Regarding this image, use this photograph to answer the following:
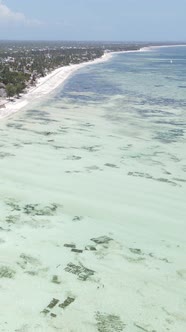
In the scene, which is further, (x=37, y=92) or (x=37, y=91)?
(x=37, y=91)

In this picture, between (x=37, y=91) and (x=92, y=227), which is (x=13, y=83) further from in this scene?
(x=92, y=227)

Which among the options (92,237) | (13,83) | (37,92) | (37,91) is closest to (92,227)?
(92,237)

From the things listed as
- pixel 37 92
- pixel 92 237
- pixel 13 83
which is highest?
pixel 13 83

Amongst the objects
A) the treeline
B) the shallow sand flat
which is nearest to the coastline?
the treeline

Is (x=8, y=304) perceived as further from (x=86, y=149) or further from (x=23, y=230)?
(x=86, y=149)

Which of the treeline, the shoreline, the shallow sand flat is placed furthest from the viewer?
the treeline

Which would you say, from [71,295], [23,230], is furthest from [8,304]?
[23,230]

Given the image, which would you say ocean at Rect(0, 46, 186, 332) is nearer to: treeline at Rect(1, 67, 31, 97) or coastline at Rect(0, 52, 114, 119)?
coastline at Rect(0, 52, 114, 119)
